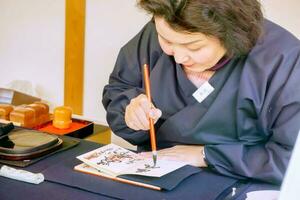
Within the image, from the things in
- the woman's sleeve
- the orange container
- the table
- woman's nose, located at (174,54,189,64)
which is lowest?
the orange container

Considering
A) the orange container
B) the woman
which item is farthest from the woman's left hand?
the orange container

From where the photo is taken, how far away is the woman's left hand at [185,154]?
106cm

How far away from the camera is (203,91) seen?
3.63ft

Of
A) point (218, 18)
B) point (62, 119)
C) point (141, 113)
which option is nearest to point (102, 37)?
point (62, 119)

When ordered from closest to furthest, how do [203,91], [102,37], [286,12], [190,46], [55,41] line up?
[190,46], [203,91], [286,12], [102,37], [55,41]

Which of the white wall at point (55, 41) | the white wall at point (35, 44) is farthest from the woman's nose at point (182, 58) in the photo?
the white wall at point (35, 44)

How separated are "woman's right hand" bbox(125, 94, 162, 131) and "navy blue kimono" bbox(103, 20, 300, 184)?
0.07 m

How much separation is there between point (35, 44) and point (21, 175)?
5.05ft

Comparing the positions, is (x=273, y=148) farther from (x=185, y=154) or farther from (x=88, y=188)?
(x=88, y=188)

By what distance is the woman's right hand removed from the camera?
3.59 ft

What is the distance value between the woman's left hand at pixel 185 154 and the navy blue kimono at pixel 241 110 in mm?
20

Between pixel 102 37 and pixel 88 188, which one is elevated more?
pixel 102 37

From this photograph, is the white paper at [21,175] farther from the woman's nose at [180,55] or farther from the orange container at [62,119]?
the orange container at [62,119]

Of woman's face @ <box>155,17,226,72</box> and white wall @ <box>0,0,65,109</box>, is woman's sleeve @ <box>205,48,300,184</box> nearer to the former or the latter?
woman's face @ <box>155,17,226,72</box>
